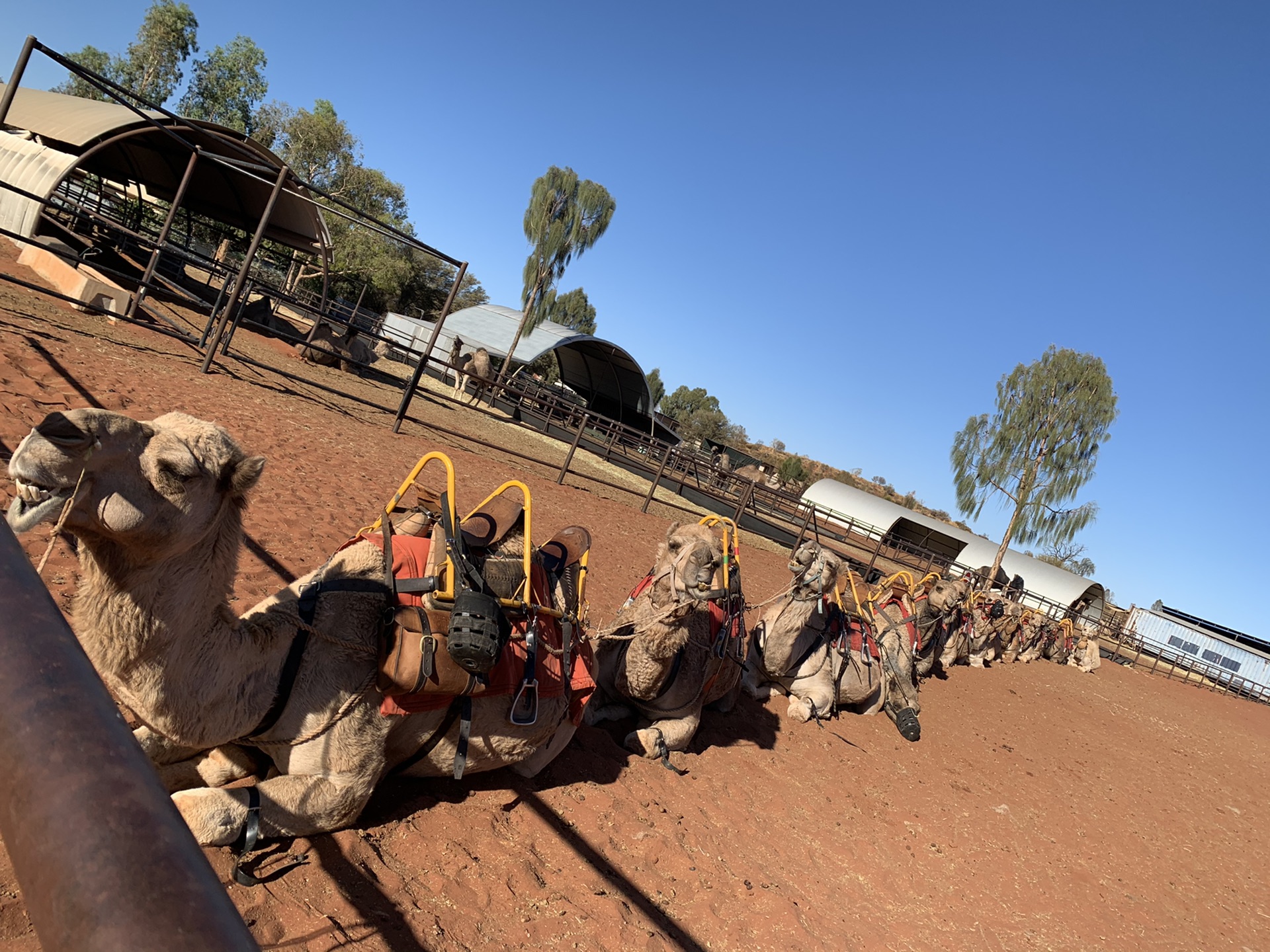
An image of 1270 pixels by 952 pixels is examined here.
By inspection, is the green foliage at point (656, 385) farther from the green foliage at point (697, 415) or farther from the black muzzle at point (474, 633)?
the black muzzle at point (474, 633)

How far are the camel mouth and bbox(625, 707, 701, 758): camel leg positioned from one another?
3820 millimetres

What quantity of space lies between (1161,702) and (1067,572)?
59.9 ft

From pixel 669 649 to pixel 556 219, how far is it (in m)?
34.4

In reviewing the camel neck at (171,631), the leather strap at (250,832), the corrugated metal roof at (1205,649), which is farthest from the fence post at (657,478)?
the corrugated metal roof at (1205,649)

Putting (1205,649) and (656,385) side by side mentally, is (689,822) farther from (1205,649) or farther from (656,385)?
(656,385)

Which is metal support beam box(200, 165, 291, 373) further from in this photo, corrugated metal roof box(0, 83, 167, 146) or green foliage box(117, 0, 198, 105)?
green foliage box(117, 0, 198, 105)

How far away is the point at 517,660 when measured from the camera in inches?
136

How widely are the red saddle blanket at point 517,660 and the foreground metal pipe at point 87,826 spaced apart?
2.53 metres

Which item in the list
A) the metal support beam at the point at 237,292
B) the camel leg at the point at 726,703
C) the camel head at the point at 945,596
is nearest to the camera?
the camel leg at the point at 726,703

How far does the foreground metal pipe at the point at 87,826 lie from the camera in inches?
17.1

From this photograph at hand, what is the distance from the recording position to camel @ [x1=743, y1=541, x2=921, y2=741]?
6961 millimetres

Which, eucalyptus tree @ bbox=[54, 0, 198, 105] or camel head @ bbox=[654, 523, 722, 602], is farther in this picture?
eucalyptus tree @ bbox=[54, 0, 198, 105]

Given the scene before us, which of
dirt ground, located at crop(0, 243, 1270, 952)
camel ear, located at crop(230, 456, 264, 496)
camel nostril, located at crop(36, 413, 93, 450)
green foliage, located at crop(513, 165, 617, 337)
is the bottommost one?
dirt ground, located at crop(0, 243, 1270, 952)

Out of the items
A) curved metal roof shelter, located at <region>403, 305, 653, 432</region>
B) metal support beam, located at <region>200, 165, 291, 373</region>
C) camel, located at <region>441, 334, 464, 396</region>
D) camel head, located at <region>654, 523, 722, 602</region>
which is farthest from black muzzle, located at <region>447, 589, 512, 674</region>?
curved metal roof shelter, located at <region>403, 305, 653, 432</region>
